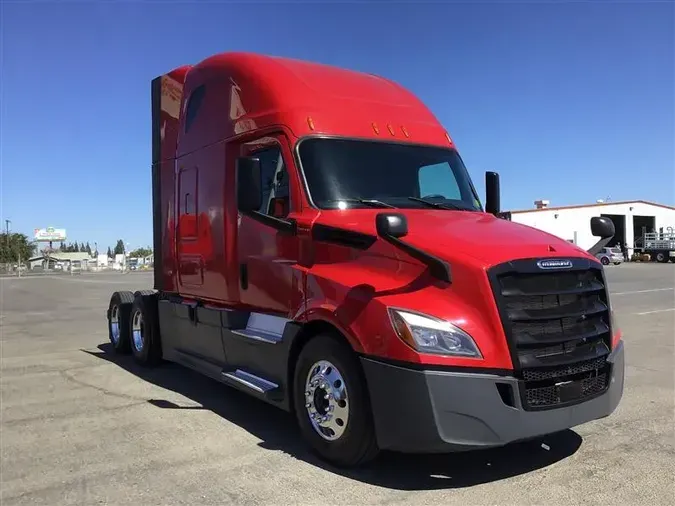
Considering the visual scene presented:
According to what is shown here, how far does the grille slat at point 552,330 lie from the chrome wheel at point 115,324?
712 centimetres

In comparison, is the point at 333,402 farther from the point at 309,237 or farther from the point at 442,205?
the point at 442,205

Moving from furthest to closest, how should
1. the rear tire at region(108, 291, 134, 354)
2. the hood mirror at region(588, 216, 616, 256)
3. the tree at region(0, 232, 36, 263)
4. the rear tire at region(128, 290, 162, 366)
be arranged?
the tree at region(0, 232, 36, 263) → the rear tire at region(108, 291, 134, 354) → the rear tire at region(128, 290, 162, 366) → the hood mirror at region(588, 216, 616, 256)

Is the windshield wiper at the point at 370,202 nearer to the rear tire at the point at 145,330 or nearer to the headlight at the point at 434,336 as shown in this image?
the headlight at the point at 434,336

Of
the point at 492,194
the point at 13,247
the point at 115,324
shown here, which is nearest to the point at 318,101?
the point at 492,194

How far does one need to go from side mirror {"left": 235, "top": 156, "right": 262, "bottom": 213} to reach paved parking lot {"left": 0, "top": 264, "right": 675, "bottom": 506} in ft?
6.61

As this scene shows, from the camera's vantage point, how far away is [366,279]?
426 centimetres

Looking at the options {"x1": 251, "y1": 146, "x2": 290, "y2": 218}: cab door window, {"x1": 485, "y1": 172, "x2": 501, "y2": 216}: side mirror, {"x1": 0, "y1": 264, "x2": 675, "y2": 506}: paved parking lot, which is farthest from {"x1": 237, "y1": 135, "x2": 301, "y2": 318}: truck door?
{"x1": 485, "y1": 172, "x2": 501, "y2": 216}: side mirror

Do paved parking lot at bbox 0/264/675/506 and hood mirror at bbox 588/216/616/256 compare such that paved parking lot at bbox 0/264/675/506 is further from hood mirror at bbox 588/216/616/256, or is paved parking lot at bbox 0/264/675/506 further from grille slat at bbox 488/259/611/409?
hood mirror at bbox 588/216/616/256

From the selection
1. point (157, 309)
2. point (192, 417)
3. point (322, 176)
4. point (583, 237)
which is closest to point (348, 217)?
point (322, 176)

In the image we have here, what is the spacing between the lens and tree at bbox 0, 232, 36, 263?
110875 mm

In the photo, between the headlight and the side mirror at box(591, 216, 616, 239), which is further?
the side mirror at box(591, 216, 616, 239)

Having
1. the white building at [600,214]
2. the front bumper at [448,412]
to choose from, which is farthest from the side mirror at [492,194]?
the white building at [600,214]

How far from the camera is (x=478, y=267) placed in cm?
390

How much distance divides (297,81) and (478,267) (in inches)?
106
